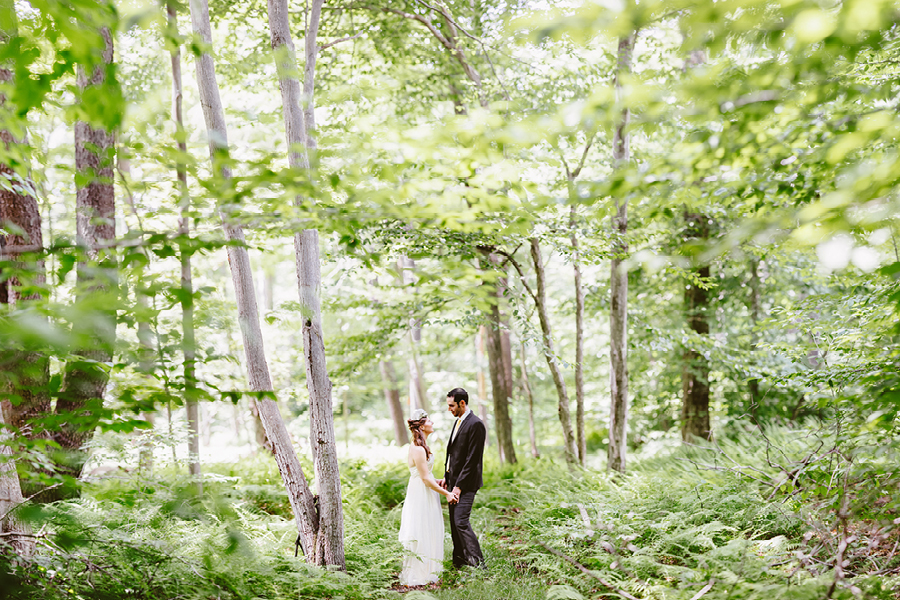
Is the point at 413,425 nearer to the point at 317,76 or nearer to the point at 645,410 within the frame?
the point at 317,76

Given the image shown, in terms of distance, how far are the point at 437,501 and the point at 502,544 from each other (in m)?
1.12

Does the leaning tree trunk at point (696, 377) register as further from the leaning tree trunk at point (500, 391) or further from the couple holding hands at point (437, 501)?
the couple holding hands at point (437, 501)

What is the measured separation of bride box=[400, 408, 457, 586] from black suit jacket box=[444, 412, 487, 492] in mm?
229

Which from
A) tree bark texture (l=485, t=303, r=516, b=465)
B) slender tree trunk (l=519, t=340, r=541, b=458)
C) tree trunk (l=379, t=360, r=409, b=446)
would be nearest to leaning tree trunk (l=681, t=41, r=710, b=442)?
slender tree trunk (l=519, t=340, r=541, b=458)

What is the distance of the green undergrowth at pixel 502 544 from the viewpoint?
3367 mm

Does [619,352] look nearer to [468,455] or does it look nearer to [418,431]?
[468,455]

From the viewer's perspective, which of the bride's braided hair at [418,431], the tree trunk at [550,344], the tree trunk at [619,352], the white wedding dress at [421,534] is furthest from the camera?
the tree trunk at [550,344]

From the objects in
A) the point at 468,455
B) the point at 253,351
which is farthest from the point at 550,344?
the point at 253,351

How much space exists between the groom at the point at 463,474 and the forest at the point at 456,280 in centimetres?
36

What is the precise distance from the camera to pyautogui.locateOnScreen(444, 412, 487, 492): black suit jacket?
21.3 feet

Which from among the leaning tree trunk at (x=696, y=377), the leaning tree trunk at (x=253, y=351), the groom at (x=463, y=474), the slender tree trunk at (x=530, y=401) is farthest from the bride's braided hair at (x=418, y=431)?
the leaning tree trunk at (x=696, y=377)

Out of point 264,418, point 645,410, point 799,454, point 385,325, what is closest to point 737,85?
point 264,418

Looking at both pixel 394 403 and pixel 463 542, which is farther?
pixel 394 403

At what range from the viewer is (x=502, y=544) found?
6.90 meters
